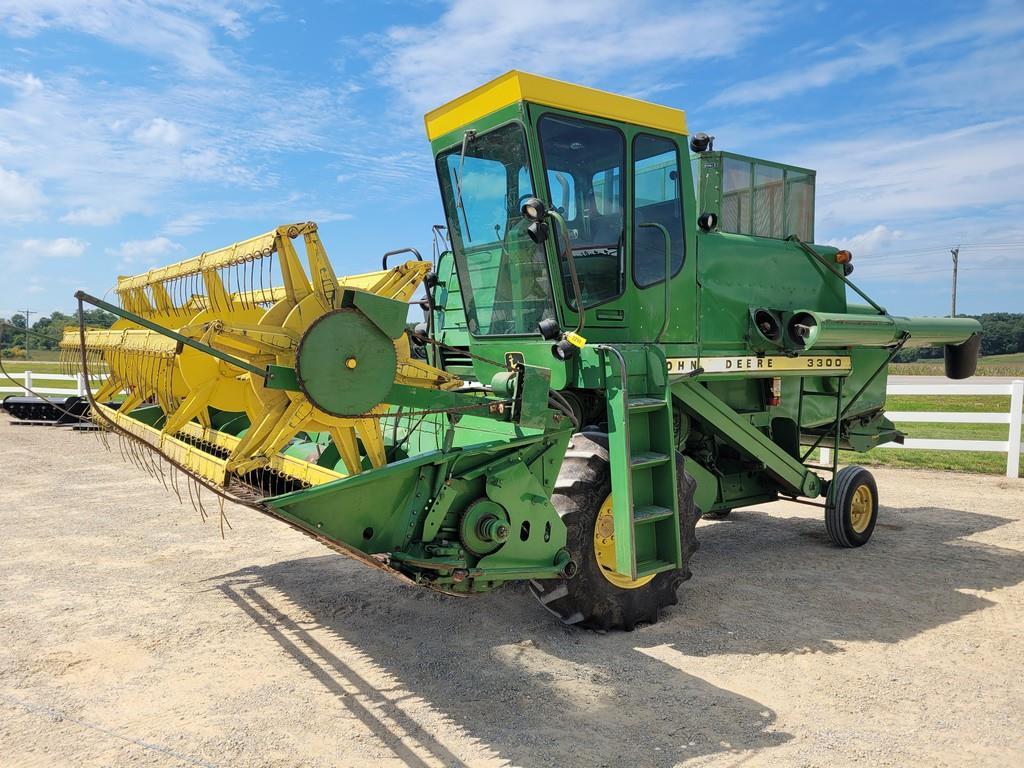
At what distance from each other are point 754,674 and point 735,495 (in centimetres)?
266

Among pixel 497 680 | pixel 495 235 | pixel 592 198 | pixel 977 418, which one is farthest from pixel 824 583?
pixel 977 418

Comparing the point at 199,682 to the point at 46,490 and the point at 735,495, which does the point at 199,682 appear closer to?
the point at 735,495

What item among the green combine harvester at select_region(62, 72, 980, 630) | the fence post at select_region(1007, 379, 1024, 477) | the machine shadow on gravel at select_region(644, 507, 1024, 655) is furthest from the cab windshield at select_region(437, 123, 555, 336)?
the fence post at select_region(1007, 379, 1024, 477)

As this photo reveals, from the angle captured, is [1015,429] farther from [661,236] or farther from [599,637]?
[599,637]

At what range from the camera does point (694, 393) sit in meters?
5.75

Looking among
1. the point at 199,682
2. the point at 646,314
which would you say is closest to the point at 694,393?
the point at 646,314

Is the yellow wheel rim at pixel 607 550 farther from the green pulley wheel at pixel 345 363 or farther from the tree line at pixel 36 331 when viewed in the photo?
the tree line at pixel 36 331

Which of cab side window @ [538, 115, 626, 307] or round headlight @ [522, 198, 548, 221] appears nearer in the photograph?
round headlight @ [522, 198, 548, 221]

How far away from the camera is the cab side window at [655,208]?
543cm

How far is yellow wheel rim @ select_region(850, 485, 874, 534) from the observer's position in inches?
279

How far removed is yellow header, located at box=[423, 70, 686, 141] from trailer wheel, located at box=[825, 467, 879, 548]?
3.42 meters

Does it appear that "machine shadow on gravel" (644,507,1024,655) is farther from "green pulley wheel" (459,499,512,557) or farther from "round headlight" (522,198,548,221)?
"round headlight" (522,198,548,221)

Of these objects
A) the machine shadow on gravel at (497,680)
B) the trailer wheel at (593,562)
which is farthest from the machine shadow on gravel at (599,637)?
the trailer wheel at (593,562)

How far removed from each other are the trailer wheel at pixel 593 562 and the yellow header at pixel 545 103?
2119 mm
